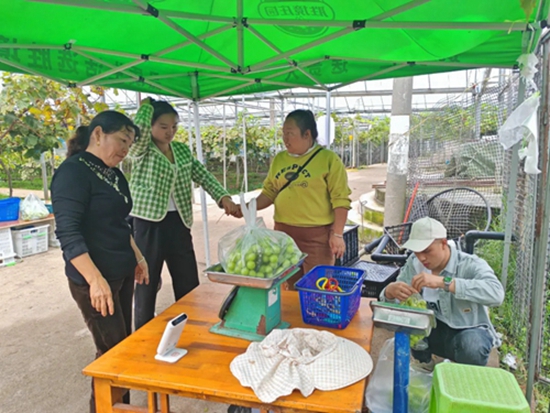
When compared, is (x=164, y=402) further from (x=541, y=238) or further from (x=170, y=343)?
(x=541, y=238)

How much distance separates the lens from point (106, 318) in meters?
1.88

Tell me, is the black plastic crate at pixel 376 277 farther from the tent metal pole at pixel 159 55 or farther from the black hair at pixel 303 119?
the tent metal pole at pixel 159 55

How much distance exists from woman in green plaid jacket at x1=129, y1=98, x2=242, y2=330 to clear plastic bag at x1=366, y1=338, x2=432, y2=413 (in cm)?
150

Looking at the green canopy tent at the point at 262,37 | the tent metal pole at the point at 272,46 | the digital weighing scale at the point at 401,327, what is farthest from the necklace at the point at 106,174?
the digital weighing scale at the point at 401,327

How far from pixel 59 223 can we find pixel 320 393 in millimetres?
1276

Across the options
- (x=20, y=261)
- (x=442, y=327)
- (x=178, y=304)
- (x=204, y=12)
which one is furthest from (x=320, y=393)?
(x=20, y=261)

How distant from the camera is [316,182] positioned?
2.59 metres

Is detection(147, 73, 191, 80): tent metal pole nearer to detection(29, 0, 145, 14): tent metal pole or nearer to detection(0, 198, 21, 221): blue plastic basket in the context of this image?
detection(29, 0, 145, 14): tent metal pole

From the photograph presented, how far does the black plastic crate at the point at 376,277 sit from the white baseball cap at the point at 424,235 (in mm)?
1365

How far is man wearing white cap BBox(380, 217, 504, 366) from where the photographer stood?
1.85m

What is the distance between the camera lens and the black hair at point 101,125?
1.85 m

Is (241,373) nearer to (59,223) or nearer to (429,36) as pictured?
(59,223)

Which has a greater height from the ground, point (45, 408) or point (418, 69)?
point (418, 69)

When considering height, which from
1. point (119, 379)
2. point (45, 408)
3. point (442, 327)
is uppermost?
point (119, 379)
